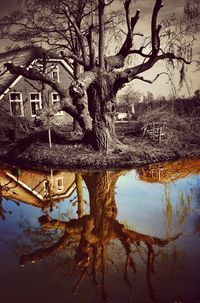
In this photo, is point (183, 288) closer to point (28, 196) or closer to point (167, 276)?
point (167, 276)

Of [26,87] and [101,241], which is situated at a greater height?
[26,87]

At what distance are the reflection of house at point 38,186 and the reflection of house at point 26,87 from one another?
13010mm

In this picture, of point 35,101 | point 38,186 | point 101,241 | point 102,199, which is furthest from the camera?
point 35,101

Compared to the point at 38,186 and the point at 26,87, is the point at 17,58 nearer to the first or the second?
the point at 26,87

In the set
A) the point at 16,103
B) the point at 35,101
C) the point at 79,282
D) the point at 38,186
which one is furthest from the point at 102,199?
the point at 16,103

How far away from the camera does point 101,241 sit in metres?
5.60

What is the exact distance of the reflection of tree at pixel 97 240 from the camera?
475 centimetres


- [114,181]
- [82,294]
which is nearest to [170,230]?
[82,294]

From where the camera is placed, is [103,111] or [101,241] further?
[103,111]

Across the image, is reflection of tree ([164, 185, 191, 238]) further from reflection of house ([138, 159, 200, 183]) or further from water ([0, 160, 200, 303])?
reflection of house ([138, 159, 200, 183])

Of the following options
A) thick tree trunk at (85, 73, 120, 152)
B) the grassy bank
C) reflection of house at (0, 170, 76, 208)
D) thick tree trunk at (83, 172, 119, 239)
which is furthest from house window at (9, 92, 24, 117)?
thick tree trunk at (83, 172, 119, 239)

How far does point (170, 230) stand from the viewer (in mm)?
6059

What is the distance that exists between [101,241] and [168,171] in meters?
6.26

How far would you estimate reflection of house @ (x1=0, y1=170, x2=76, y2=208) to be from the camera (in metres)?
8.58
